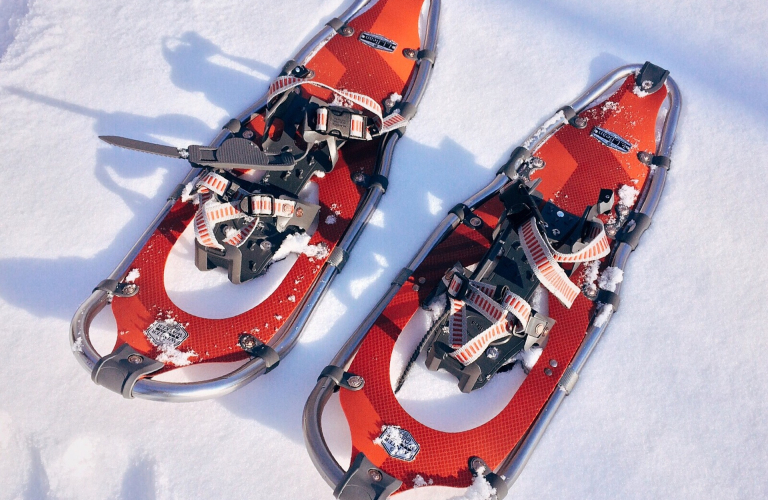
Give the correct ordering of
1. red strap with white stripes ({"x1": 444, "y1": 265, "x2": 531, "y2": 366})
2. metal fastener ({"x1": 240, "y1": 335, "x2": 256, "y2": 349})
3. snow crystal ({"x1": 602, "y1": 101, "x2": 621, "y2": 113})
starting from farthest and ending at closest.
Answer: snow crystal ({"x1": 602, "y1": 101, "x2": 621, "y2": 113})
metal fastener ({"x1": 240, "y1": 335, "x2": 256, "y2": 349})
red strap with white stripes ({"x1": 444, "y1": 265, "x2": 531, "y2": 366})

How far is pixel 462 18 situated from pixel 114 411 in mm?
3390

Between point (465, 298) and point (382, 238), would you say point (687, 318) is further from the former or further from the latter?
point (382, 238)

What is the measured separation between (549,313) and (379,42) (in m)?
2.11

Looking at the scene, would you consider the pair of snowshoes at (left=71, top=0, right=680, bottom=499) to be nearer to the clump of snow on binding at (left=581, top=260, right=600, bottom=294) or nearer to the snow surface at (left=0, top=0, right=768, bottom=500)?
the clump of snow on binding at (left=581, top=260, right=600, bottom=294)

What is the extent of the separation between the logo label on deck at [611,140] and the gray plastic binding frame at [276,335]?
45.2 inches

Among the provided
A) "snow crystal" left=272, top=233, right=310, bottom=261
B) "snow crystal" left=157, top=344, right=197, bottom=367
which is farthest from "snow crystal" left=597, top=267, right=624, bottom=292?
"snow crystal" left=157, top=344, right=197, bottom=367

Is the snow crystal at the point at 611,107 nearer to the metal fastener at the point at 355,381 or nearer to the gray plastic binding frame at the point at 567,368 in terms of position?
the gray plastic binding frame at the point at 567,368

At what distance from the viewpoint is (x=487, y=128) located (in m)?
4.02

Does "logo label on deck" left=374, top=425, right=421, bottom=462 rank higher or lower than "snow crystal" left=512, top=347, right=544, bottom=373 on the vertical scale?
lower

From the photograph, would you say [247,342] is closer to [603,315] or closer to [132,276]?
[132,276]

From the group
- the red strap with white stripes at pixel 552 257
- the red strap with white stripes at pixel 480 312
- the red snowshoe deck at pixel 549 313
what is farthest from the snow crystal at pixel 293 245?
the red strap with white stripes at pixel 552 257

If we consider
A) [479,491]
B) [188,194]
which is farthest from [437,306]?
[188,194]

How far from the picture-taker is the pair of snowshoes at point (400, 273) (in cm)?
317

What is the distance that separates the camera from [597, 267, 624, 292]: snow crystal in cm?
346
